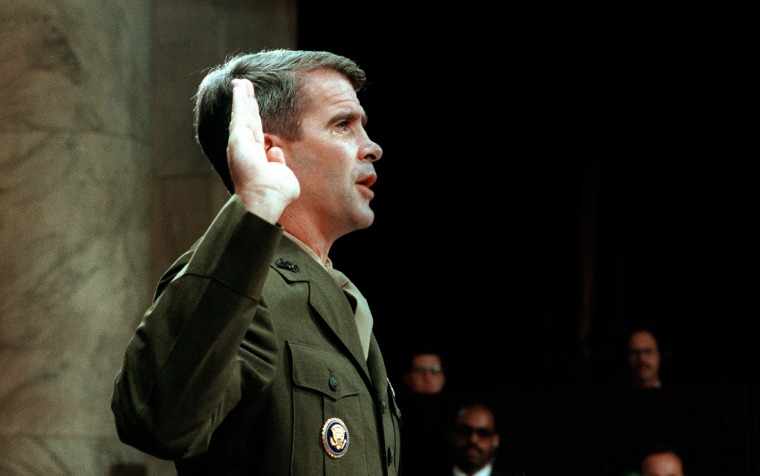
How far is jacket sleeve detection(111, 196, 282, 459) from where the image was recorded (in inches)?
59.4

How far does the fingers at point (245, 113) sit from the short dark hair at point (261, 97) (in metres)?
0.37

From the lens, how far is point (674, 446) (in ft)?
19.9

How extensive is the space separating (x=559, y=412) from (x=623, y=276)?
2.40 meters

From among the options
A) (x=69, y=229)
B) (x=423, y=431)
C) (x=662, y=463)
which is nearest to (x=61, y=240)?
(x=69, y=229)

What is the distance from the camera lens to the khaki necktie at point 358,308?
210 cm

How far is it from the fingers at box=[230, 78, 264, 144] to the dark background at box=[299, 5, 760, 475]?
20.5 feet

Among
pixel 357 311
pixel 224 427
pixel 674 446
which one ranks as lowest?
pixel 674 446

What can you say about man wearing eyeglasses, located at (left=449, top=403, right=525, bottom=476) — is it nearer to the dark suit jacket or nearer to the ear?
the dark suit jacket

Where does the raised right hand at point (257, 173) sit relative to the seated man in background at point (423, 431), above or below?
above

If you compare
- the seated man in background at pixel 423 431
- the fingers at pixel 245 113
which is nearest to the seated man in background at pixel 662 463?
the seated man in background at pixel 423 431

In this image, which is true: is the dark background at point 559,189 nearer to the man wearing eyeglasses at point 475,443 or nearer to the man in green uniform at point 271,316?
the man wearing eyeglasses at point 475,443

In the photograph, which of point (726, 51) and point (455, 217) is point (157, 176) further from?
point (726, 51)


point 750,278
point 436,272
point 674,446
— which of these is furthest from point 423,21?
point 674,446

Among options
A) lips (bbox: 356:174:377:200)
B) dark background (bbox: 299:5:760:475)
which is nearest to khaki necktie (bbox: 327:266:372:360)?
lips (bbox: 356:174:377:200)
